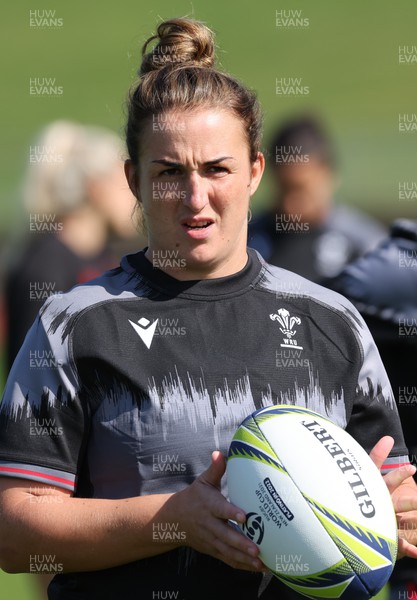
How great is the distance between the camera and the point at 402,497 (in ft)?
10.2

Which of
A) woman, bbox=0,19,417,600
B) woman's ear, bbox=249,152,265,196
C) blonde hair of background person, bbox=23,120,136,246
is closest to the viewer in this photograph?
woman, bbox=0,19,417,600

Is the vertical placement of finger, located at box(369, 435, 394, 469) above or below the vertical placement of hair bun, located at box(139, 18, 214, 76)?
below

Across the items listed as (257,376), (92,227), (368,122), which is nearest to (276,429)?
(257,376)

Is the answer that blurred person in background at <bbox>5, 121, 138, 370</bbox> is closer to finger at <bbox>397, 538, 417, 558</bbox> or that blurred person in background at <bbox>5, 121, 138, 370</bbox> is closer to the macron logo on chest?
the macron logo on chest

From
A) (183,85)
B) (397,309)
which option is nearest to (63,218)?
(397,309)

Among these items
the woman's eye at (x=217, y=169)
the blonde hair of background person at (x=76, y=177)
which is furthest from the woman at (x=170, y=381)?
the blonde hair of background person at (x=76, y=177)

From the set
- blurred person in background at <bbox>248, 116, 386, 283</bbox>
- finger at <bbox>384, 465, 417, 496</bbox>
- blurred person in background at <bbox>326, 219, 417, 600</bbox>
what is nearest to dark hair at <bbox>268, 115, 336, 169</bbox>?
blurred person in background at <bbox>248, 116, 386, 283</bbox>

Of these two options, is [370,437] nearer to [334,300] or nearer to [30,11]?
[334,300]

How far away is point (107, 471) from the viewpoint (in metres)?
3.01

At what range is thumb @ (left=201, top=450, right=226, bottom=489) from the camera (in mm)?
2816

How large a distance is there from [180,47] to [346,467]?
1.33 metres

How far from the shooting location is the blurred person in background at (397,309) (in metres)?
4.08

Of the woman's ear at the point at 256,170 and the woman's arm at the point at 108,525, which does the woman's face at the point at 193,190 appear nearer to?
the woman's ear at the point at 256,170

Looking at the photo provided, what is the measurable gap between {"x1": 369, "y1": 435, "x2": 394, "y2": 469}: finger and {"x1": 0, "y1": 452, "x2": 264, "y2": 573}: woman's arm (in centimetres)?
47
